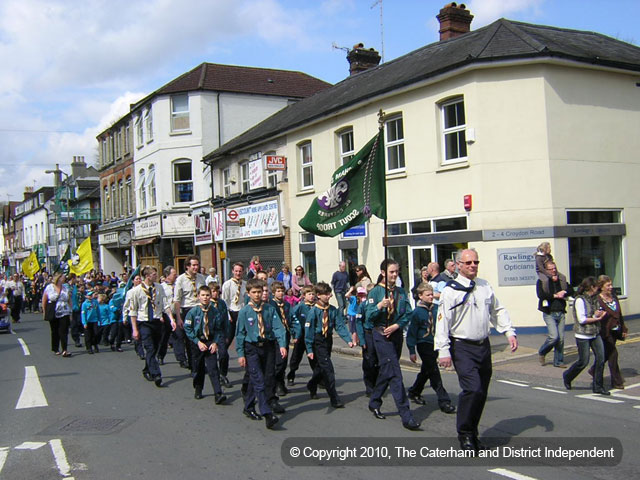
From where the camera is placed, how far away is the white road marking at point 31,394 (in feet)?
28.6

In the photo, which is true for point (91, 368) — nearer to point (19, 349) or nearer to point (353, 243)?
point (19, 349)

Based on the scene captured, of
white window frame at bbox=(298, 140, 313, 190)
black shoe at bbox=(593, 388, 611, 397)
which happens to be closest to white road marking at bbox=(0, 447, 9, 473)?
black shoe at bbox=(593, 388, 611, 397)

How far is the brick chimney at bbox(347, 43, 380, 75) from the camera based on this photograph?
83.7 feet

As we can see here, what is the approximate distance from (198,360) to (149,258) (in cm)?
2782

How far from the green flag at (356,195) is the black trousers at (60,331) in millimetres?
7807

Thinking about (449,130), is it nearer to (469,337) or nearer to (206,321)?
(206,321)

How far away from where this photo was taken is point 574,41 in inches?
663

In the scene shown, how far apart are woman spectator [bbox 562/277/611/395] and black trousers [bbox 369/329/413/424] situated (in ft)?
9.10

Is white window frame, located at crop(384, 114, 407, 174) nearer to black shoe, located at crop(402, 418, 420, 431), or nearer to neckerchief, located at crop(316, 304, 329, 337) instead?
neckerchief, located at crop(316, 304, 329, 337)

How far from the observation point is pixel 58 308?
46.8ft

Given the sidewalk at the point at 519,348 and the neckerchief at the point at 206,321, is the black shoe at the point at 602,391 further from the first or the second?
the neckerchief at the point at 206,321

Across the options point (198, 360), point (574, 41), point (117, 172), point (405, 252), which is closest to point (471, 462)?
point (198, 360)

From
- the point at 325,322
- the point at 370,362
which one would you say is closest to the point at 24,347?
the point at 325,322

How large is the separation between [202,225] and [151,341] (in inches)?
774
